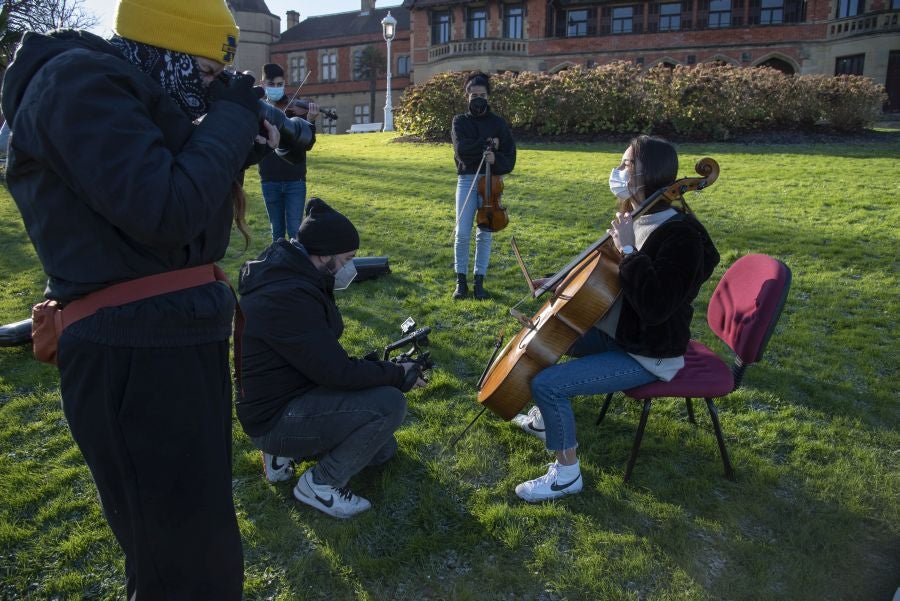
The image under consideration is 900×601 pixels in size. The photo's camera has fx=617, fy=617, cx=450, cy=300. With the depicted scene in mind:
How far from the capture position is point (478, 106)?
617cm

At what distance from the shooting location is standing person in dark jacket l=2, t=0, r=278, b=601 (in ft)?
4.35

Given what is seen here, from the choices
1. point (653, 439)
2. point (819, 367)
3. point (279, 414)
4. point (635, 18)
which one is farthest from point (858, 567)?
point (635, 18)

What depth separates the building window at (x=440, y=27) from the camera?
3644cm

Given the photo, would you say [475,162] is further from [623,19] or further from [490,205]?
[623,19]

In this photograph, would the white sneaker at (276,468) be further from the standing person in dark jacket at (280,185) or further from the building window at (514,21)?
the building window at (514,21)

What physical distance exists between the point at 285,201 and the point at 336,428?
4.15m

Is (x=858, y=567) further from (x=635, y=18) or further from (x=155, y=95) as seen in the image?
(x=635, y=18)

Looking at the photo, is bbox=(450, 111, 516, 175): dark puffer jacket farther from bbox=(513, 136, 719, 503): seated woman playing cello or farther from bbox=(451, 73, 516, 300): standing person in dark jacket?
bbox=(513, 136, 719, 503): seated woman playing cello

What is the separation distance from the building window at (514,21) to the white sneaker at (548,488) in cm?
3535

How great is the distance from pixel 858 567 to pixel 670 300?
1404 millimetres

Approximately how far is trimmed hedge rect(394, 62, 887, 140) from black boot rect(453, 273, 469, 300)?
12483 millimetres

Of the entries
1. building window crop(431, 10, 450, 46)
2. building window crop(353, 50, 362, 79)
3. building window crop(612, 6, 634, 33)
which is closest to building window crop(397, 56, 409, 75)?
building window crop(353, 50, 362, 79)

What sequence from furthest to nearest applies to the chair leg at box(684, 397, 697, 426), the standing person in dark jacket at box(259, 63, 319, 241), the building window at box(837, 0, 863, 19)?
the building window at box(837, 0, 863, 19), the standing person in dark jacket at box(259, 63, 319, 241), the chair leg at box(684, 397, 697, 426)

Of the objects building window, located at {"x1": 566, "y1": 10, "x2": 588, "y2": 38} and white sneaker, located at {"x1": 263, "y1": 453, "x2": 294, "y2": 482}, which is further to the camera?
building window, located at {"x1": 566, "y1": 10, "x2": 588, "y2": 38}
